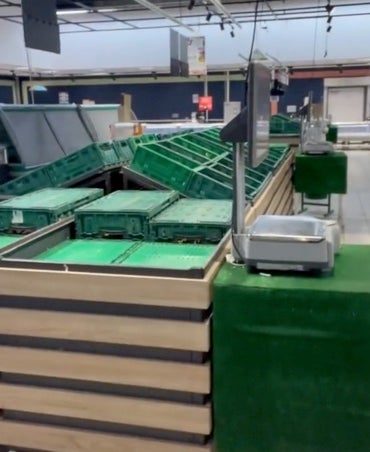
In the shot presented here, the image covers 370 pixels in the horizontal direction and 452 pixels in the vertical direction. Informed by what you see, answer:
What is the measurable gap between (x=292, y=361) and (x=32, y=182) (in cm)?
271

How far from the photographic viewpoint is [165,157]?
3.78 meters

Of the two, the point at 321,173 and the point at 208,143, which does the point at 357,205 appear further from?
the point at 208,143

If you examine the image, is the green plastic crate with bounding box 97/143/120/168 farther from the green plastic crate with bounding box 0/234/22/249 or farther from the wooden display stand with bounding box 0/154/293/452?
the wooden display stand with bounding box 0/154/293/452

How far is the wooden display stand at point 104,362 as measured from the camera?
2051 mm

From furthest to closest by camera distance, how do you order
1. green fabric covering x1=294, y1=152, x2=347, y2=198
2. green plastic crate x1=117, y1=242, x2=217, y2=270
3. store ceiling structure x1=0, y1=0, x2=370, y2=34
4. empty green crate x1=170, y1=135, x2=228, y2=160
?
1. store ceiling structure x1=0, y1=0, x2=370, y2=34
2. green fabric covering x1=294, y1=152, x2=347, y2=198
3. empty green crate x1=170, y1=135, x2=228, y2=160
4. green plastic crate x1=117, y1=242, x2=217, y2=270

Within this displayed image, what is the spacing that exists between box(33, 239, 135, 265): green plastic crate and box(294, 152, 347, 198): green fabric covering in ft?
15.2

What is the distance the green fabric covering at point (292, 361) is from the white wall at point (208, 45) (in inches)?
519

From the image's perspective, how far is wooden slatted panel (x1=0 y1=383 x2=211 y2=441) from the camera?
2.11 meters

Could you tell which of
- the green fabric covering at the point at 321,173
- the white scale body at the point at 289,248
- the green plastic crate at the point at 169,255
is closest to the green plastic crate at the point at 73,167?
the green plastic crate at the point at 169,255

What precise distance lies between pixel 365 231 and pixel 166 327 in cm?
551

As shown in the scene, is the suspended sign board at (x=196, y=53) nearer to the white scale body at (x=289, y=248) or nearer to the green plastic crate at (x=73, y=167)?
the green plastic crate at (x=73, y=167)

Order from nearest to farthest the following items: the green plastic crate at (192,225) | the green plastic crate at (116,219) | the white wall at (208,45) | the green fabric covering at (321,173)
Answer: the green plastic crate at (192,225) < the green plastic crate at (116,219) < the green fabric covering at (321,173) < the white wall at (208,45)

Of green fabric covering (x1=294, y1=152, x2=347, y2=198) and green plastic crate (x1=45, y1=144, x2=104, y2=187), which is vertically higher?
green plastic crate (x1=45, y1=144, x2=104, y2=187)

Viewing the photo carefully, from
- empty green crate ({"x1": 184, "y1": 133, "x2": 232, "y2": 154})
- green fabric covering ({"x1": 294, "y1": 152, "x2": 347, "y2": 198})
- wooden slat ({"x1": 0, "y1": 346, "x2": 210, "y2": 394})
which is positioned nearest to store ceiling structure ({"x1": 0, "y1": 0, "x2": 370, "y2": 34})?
green fabric covering ({"x1": 294, "y1": 152, "x2": 347, "y2": 198})
